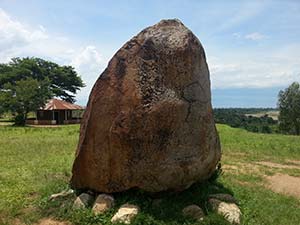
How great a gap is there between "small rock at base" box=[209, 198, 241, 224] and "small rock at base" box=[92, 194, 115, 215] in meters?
1.77

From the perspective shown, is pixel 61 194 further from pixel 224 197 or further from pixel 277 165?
pixel 277 165

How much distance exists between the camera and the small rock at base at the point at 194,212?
612 centimetres

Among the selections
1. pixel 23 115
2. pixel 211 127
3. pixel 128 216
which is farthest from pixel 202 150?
pixel 23 115

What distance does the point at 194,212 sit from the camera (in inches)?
243

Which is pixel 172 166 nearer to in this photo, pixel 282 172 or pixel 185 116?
pixel 185 116

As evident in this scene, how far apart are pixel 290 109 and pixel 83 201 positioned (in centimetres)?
4035

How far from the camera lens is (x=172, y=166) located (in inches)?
251

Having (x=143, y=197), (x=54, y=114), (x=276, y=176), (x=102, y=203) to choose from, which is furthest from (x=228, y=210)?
(x=54, y=114)

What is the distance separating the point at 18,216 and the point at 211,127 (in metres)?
3.81

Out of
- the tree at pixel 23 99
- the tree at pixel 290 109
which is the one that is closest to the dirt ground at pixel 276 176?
the tree at pixel 23 99

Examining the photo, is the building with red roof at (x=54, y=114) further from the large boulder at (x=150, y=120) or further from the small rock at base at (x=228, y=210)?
the small rock at base at (x=228, y=210)

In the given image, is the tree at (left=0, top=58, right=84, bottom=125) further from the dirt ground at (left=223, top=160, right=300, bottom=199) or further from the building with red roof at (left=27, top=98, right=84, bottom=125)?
the dirt ground at (left=223, top=160, right=300, bottom=199)

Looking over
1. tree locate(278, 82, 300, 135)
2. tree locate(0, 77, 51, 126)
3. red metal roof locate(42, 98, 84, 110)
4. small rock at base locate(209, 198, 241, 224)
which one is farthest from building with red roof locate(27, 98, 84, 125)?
small rock at base locate(209, 198, 241, 224)

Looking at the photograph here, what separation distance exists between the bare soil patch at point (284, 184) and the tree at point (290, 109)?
3397 centimetres
